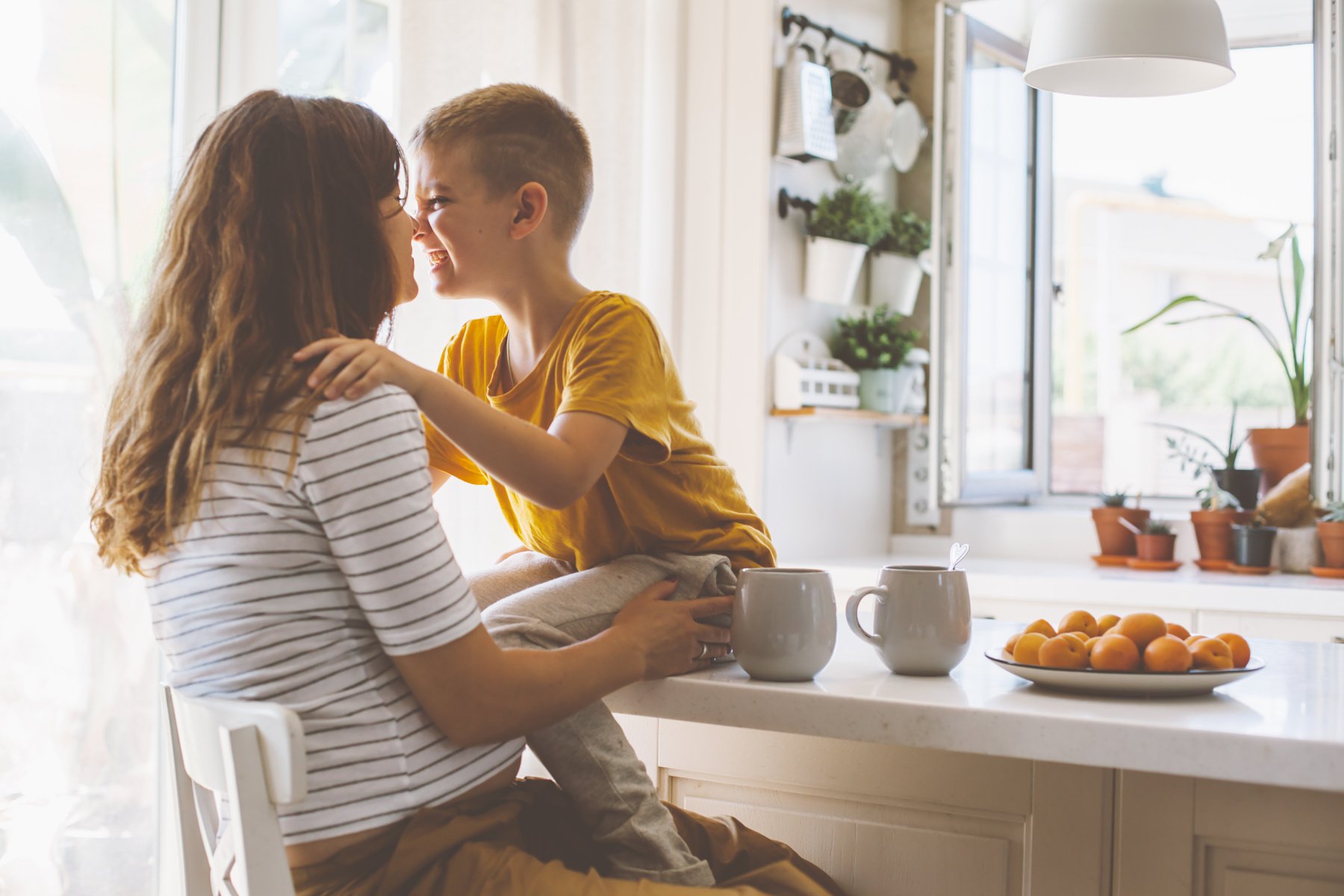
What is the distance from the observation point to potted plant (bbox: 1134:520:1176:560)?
2980 mm

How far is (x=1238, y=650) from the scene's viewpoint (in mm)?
1030

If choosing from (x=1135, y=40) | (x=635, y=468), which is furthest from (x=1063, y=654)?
(x=1135, y=40)

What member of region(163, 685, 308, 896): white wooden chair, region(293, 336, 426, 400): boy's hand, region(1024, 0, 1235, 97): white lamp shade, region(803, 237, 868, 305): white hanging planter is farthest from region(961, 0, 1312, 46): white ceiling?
region(163, 685, 308, 896): white wooden chair

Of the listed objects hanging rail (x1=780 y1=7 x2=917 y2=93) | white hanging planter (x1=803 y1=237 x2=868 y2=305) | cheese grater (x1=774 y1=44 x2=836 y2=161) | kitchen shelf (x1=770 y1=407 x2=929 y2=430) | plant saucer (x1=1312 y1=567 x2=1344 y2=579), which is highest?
hanging rail (x1=780 y1=7 x2=917 y2=93)

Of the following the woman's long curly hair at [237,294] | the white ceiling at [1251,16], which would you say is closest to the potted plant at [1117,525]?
the white ceiling at [1251,16]

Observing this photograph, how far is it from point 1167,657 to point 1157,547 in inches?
85.4

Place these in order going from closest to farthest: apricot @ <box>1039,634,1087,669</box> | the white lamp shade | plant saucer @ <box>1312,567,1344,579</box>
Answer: apricot @ <box>1039,634,1087,669</box>
the white lamp shade
plant saucer @ <box>1312,567,1344,579</box>

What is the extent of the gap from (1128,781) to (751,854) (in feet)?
1.08

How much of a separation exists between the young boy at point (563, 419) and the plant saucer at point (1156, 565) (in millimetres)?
1947

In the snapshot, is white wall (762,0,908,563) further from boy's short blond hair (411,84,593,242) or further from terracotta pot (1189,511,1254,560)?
boy's short blond hair (411,84,593,242)

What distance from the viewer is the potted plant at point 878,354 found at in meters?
3.18

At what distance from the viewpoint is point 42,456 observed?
1.57 m

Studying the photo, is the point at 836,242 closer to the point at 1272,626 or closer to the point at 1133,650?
the point at 1272,626

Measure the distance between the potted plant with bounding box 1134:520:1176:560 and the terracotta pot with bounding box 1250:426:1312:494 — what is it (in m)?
0.30
